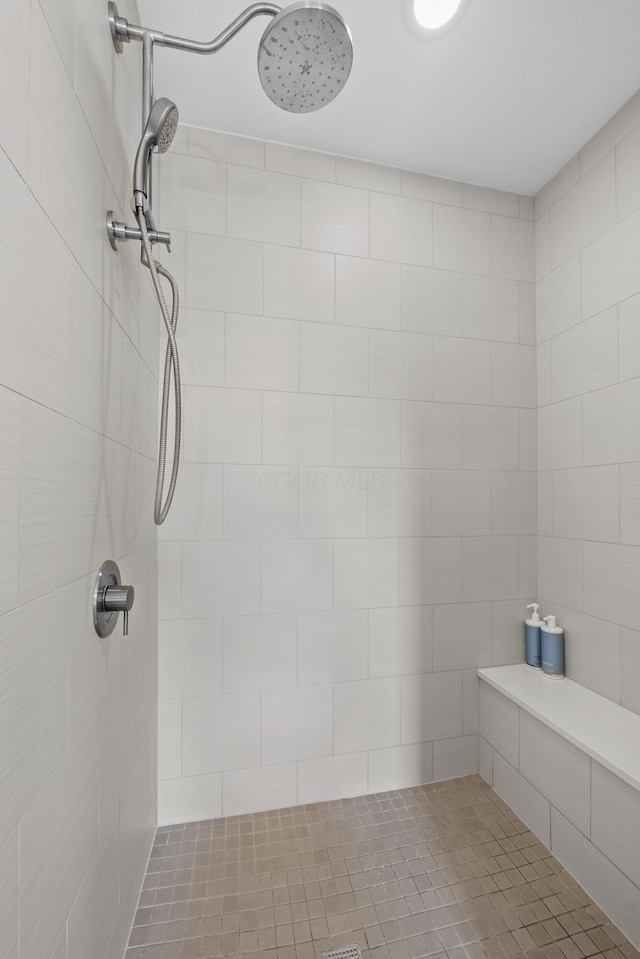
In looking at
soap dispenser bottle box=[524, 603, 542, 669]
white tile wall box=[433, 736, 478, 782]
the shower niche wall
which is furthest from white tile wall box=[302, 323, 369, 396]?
white tile wall box=[433, 736, 478, 782]

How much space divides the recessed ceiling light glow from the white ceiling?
52 millimetres

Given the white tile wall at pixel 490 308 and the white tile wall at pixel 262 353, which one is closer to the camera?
the white tile wall at pixel 262 353

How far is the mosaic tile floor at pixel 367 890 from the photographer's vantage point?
101 cm

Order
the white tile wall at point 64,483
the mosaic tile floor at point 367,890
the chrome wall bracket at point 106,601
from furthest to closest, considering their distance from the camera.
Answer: the mosaic tile floor at point 367,890 → the chrome wall bracket at point 106,601 → the white tile wall at point 64,483

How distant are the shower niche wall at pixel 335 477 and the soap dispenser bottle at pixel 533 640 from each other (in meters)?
0.05

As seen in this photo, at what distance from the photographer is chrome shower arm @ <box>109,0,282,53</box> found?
90 centimetres

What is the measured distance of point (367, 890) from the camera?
1138mm

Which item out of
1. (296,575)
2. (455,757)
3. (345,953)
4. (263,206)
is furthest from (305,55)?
(455,757)

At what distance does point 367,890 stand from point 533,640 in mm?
904

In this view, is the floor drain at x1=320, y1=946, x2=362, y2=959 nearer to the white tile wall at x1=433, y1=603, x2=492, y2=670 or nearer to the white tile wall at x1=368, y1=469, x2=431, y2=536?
the white tile wall at x1=433, y1=603, x2=492, y2=670

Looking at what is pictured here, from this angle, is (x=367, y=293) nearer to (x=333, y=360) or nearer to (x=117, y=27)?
(x=333, y=360)

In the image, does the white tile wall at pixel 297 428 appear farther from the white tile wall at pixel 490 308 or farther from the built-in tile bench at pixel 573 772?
the built-in tile bench at pixel 573 772

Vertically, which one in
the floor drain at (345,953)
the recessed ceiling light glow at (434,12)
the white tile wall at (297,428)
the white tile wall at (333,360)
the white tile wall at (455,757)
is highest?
the recessed ceiling light glow at (434,12)

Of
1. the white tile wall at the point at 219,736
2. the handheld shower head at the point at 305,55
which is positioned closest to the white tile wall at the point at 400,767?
the white tile wall at the point at 219,736
